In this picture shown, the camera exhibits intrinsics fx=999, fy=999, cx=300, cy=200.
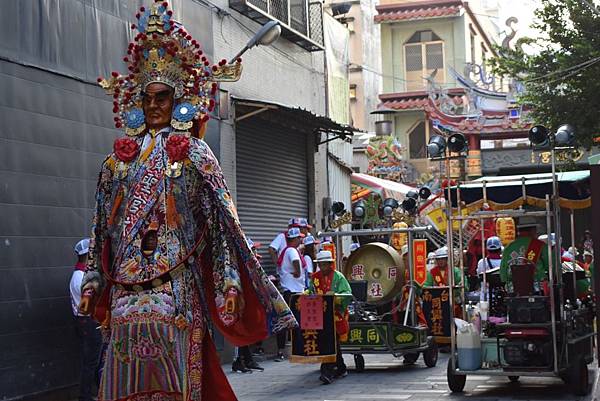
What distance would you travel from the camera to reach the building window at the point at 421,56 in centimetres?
4603

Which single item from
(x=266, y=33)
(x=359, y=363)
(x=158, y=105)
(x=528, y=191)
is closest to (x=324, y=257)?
(x=359, y=363)

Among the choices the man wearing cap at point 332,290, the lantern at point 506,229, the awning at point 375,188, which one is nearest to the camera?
the man wearing cap at point 332,290

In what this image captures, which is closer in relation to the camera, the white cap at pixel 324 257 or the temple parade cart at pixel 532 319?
the temple parade cart at pixel 532 319

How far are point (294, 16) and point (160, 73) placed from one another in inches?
509

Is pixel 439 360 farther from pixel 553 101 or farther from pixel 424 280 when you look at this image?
pixel 553 101

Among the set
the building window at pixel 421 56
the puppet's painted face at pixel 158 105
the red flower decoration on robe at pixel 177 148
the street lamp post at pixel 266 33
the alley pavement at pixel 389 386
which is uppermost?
the building window at pixel 421 56

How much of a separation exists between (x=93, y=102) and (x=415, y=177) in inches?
1262

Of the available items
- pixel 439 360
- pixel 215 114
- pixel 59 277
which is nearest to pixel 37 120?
pixel 59 277

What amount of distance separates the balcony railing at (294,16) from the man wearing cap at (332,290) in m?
5.45

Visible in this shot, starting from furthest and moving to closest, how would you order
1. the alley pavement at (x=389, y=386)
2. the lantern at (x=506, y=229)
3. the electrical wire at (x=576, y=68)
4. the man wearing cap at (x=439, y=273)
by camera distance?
1. the lantern at (x=506, y=229)
2. the electrical wire at (x=576, y=68)
3. the man wearing cap at (x=439, y=273)
4. the alley pavement at (x=389, y=386)

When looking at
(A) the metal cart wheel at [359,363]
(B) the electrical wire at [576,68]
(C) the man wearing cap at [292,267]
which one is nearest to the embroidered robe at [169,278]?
(A) the metal cart wheel at [359,363]

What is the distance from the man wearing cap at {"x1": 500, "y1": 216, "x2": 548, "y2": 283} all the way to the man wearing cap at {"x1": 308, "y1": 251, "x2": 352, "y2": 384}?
203cm

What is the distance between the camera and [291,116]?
16906 millimetres

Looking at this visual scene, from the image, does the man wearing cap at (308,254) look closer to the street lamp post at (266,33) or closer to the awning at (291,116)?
the awning at (291,116)
